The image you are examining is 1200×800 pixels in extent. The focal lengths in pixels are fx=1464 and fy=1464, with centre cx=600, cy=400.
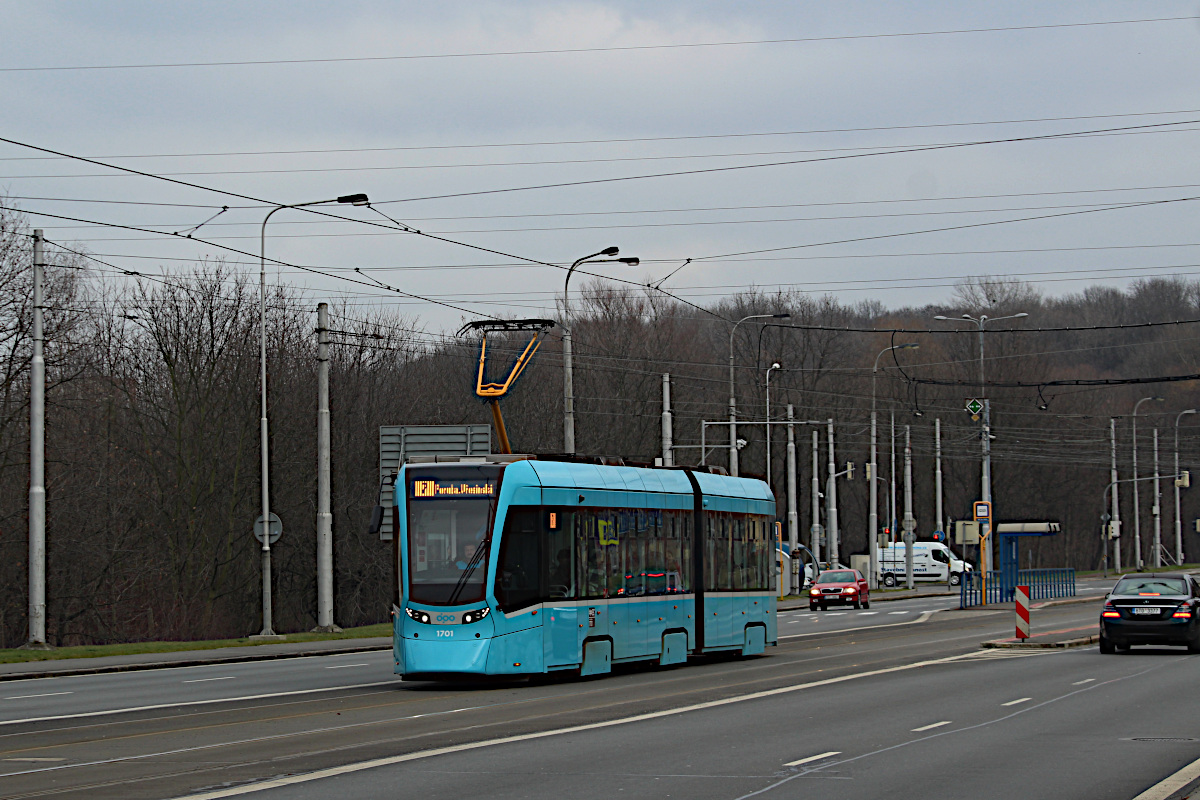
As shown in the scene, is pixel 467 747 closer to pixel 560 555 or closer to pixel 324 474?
pixel 560 555

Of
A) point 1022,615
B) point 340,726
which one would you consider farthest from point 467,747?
point 1022,615

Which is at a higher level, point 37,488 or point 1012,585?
point 37,488

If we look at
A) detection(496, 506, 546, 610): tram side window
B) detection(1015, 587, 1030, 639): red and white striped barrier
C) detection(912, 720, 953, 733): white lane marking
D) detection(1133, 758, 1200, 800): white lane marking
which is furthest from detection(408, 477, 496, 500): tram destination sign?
detection(1015, 587, 1030, 639): red and white striped barrier

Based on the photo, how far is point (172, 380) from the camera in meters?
51.6

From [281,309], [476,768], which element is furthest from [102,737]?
[281,309]

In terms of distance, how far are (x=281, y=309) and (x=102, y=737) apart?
43.6 meters

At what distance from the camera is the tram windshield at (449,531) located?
64.4ft

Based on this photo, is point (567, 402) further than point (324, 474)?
Yes

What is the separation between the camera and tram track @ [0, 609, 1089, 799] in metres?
11.5

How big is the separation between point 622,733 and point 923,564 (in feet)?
247

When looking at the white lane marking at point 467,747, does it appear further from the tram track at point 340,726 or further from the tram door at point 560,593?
the tram door at point 560,593

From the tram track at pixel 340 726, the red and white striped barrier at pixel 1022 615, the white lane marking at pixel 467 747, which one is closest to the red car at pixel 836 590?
the red and white striped barrier at pixel 1022 615

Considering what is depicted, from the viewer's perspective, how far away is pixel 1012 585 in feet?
184

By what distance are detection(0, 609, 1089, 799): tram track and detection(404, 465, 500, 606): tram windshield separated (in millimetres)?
1422
